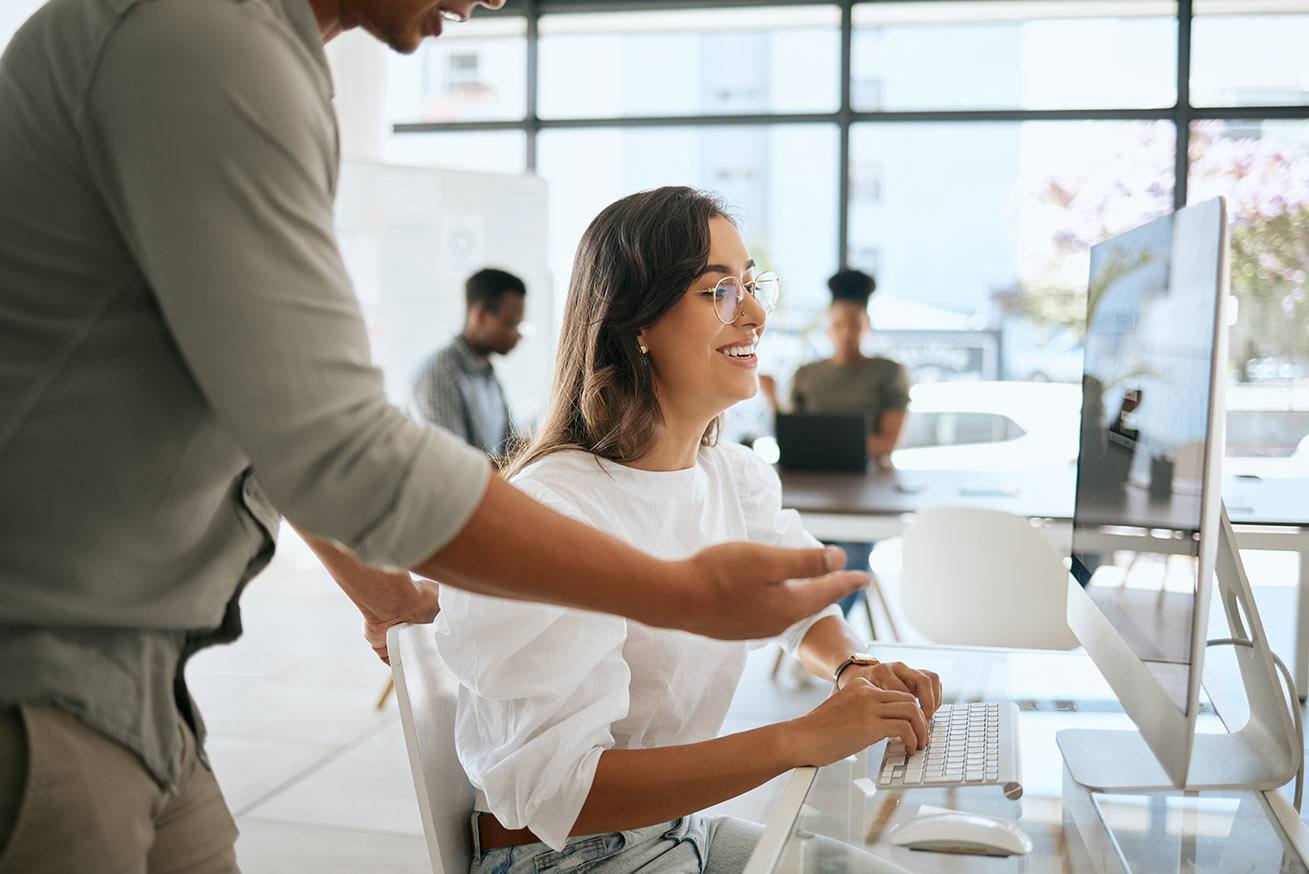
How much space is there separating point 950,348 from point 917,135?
1.26m

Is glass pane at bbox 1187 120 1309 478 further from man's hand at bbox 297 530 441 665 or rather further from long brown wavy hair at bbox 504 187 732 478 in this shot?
man's hand at bbox 297 530 441 665

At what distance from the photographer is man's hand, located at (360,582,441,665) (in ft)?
4.76

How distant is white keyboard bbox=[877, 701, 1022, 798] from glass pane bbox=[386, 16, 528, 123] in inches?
251

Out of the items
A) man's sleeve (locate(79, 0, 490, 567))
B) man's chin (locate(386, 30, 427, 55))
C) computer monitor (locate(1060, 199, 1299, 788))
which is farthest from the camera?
computer monitor (locate(1060, 199, 1299, 788))

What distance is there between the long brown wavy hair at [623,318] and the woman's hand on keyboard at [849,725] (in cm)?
47

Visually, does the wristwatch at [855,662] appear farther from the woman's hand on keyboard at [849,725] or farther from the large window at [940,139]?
the large window at [940,139]

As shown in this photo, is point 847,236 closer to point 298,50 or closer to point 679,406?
point 679,406

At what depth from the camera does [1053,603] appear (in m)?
3.06

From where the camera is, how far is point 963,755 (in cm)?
142

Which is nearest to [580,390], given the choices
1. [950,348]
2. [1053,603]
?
[1053,603]

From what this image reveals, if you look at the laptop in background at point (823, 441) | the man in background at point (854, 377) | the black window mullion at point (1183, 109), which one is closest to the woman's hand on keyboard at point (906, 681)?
the laptop in background at point (823, 441)

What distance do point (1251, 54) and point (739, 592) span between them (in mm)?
7016

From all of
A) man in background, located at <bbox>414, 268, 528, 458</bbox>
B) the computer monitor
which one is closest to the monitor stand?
the computer monitor

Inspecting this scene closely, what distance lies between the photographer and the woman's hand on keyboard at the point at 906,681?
5.00 ft
